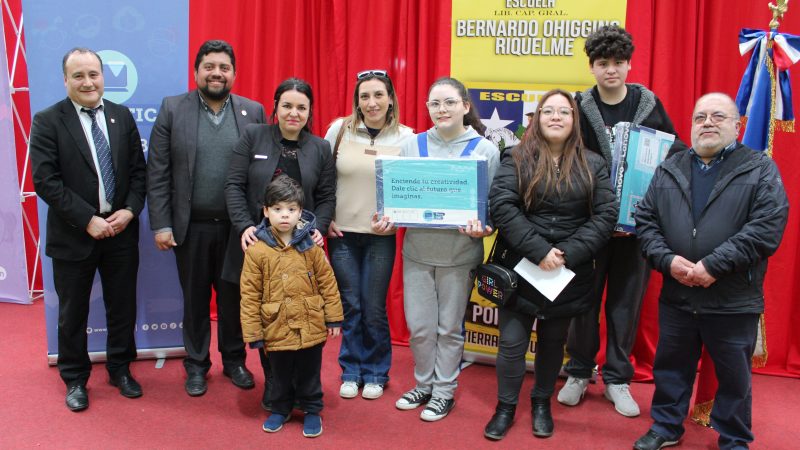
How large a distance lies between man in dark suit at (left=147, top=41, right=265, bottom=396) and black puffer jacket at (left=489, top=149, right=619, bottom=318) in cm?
139

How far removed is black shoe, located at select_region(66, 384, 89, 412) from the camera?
318cm

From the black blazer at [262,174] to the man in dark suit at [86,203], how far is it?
0.59 meters

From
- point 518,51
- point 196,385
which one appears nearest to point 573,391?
point 518,51

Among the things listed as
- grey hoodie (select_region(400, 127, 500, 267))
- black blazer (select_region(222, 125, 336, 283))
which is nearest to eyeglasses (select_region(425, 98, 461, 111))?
grey hoodie (select_region(400, 127, 500, 267))

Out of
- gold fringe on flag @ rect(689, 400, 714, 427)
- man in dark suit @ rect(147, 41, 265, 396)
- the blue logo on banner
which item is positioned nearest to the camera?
gold fringe on flag @ rect(689, 400, 714, 427)

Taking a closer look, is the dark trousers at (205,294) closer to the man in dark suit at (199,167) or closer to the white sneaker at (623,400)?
the man in dark suit at (199,167)

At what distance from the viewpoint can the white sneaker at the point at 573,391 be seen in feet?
11.1

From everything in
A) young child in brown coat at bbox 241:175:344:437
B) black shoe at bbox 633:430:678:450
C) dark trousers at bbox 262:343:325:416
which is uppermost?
young child in brown coat at bbox 241:175:344:437

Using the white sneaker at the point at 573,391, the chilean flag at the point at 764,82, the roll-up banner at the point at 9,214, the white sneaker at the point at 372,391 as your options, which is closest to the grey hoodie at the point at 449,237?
the white sneaker at the point at 372,391

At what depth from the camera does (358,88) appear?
3.12 m

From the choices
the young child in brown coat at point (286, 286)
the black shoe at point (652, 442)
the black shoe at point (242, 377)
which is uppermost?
the young child in brown coat at point (286, 286)

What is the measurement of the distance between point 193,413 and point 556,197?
2.04 meters

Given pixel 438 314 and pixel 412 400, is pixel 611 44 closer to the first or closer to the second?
pixel 438 314

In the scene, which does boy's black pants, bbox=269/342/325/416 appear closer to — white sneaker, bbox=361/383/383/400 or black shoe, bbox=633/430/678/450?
white sneaker, bbox=361/383/383/400
